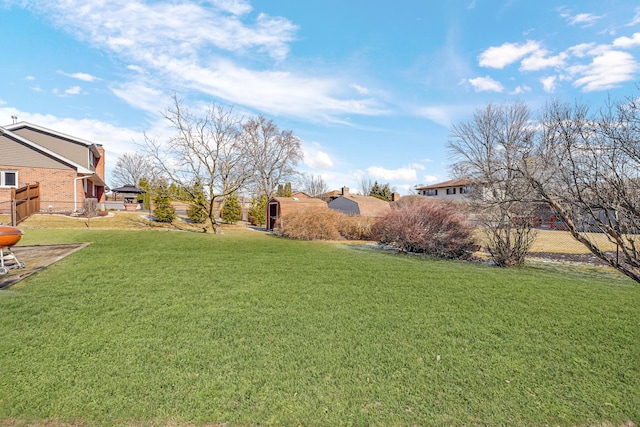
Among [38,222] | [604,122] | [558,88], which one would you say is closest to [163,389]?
[604,122]

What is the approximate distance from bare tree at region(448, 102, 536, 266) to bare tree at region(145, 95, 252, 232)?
13.3 metres

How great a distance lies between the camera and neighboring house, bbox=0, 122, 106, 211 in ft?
63.8

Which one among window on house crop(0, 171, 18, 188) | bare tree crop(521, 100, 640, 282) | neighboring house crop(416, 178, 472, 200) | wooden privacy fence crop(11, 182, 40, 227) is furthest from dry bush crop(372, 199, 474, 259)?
neighboring house crop(416, 178, 472, 200)

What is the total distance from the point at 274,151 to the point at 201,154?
22636mm

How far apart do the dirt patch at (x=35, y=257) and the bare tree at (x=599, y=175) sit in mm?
8909

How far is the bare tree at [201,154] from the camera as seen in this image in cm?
1936

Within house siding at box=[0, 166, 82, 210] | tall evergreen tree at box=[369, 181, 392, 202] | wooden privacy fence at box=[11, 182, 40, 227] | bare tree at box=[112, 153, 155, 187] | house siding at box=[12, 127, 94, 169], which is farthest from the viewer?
bare tree at box=[112, 153, 155, 187]

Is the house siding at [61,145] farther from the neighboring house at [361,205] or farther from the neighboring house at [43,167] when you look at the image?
the neighboring house at [361,205]

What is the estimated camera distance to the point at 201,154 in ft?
64.5

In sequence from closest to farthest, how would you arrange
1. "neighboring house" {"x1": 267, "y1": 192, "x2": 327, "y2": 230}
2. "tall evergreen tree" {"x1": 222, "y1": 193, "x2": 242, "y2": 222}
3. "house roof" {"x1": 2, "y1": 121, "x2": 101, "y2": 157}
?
"neighboring house" {"x1": 267, "y1": 192, "x2": 327, "y2": 230} < "house roof" {"x1": 2, "y1": 121, "x2": 101, "y2": 157} < "tall evergreen tree" {"x1": 222, "y1": 193, "x2": 242, "y2": 222}

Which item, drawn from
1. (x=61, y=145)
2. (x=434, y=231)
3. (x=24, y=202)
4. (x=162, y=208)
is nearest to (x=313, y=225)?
(x=434, y=231)

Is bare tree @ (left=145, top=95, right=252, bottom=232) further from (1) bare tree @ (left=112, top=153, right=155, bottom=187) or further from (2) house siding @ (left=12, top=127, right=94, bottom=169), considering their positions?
(1) bare tree @ (left=112, top=153, right=155, bottom=187)

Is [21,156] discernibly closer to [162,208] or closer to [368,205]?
[162,208]

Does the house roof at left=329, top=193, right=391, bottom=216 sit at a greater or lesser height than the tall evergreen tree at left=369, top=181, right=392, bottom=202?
lesser
